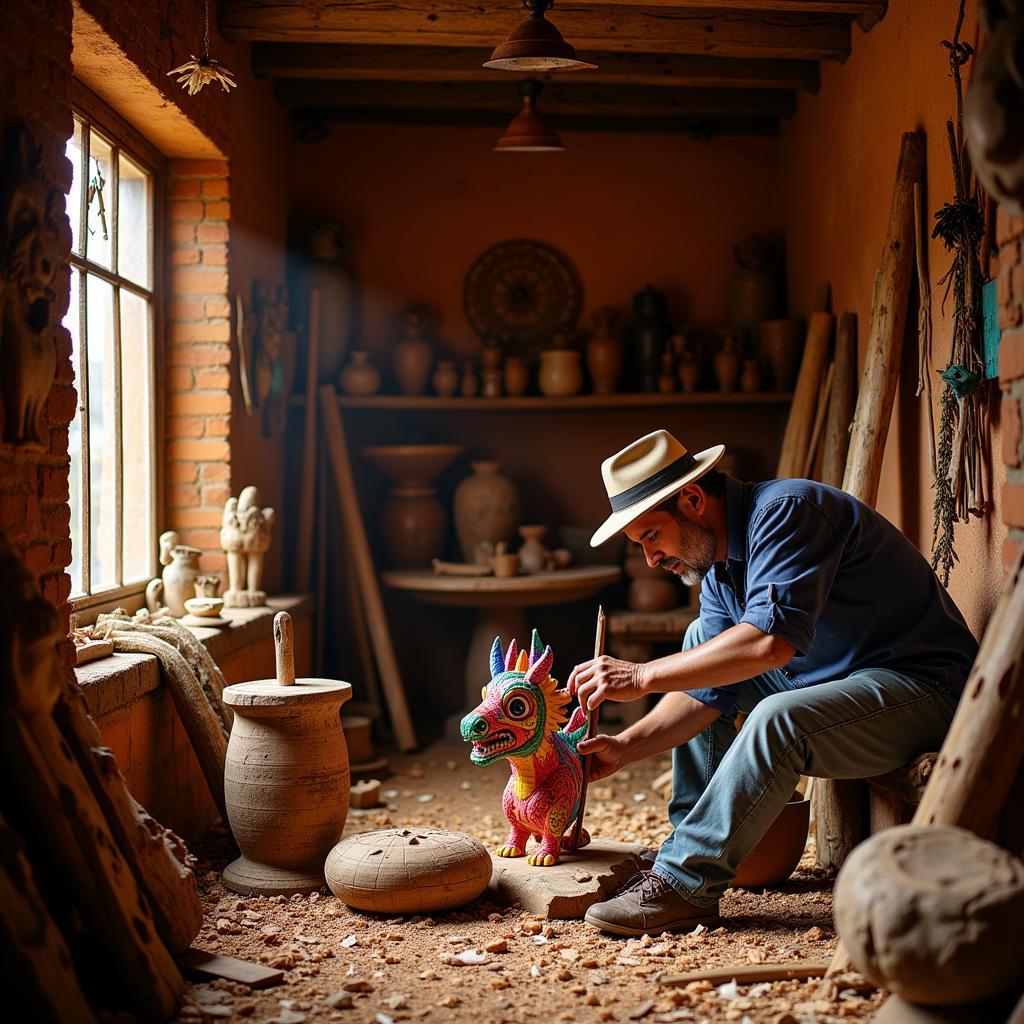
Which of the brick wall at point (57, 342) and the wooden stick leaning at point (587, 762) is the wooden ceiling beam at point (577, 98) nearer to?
the brick wall at point (57, 342)

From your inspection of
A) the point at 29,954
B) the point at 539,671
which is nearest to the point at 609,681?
the point at 539,671

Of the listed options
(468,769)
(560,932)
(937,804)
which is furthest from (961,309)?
(468,769)

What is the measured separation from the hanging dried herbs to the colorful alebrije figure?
1.37 m

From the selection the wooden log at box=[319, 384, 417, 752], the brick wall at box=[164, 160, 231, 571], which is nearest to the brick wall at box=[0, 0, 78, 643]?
the brick wall at box=[164, 160, 231, 571]

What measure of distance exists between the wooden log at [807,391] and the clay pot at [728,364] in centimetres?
59

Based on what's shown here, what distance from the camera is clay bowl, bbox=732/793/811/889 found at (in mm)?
3623

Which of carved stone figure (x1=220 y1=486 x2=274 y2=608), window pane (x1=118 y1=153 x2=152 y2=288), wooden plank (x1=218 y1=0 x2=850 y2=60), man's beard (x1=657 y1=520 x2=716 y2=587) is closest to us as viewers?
man's beard (x1=657 y1=520 x2=716 y2=587)

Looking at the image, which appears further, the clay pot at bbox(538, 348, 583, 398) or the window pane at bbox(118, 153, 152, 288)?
the clay pot at bbox(538, 348, 583, 398)

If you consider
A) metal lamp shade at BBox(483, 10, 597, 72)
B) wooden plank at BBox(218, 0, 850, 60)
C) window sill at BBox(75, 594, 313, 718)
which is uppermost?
wooden plank at BBox(218, 0, 850, 60)

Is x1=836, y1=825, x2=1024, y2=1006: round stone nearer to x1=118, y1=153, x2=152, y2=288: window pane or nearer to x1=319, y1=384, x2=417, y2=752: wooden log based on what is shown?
x1=118, y1=153, x2=152, y2=288: window pane

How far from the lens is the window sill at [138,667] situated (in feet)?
11.1

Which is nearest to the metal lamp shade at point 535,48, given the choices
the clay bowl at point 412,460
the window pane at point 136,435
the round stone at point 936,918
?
the window pane at point 136,435

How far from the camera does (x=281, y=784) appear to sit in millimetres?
3668

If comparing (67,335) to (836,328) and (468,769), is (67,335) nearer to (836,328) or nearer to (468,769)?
(468,769)
